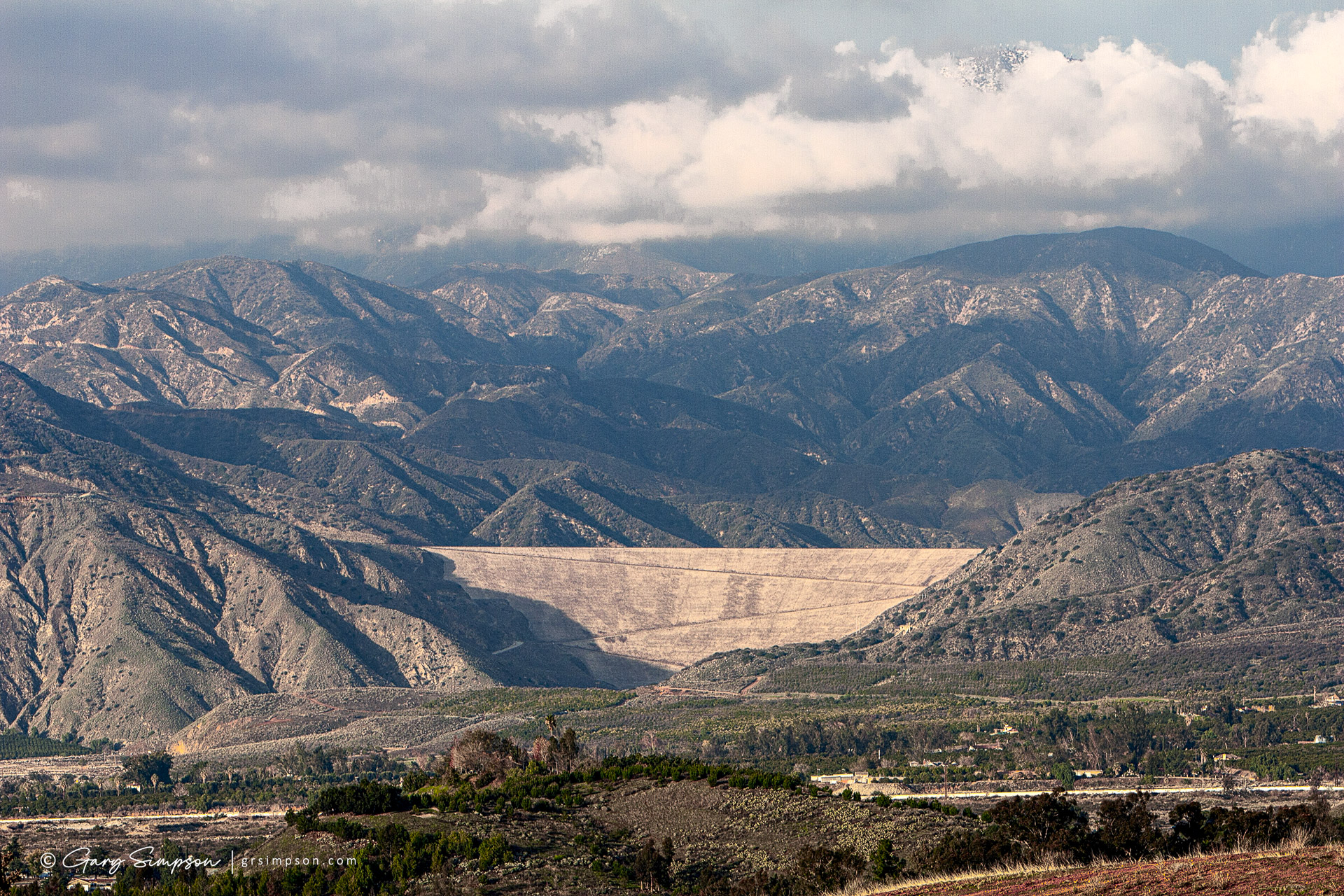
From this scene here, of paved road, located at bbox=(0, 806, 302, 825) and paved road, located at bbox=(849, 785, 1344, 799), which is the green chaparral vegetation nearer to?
paved road, located at bbox=(0, 806, 302, 825)

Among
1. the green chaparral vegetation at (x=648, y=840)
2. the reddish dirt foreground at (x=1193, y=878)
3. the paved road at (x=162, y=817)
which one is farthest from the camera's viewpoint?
the paved road at (x=162, y=817)

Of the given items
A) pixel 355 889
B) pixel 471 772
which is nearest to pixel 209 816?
pixel 471 772

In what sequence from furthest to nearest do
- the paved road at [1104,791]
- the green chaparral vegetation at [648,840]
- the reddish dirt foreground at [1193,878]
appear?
the paved road at [1104,791]
the green chaparral vegetation at [648,840]
the reddish dirt foreground at [1193,878]

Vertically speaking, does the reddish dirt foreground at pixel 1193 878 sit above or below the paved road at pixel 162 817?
above

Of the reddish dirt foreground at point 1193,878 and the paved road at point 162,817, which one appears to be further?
the paved road at point 162,817

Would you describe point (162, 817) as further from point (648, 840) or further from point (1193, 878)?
point (1193, 878)

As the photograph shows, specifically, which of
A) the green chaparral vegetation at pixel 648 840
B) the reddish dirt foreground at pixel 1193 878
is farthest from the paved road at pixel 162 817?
the reddish dirt foreground at pixel 1193 878

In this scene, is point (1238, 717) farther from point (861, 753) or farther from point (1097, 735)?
point (861, 753)

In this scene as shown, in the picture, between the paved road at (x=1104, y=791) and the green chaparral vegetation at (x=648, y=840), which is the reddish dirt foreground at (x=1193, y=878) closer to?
the green chaparral vegetation at (x=648, y=840)

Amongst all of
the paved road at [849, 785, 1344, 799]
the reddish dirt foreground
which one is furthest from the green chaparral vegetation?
the paved road at [849, 785, 1344, 799]

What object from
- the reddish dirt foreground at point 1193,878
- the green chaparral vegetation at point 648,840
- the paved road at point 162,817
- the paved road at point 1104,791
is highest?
the reddish dirt foreground at point 1193,878
